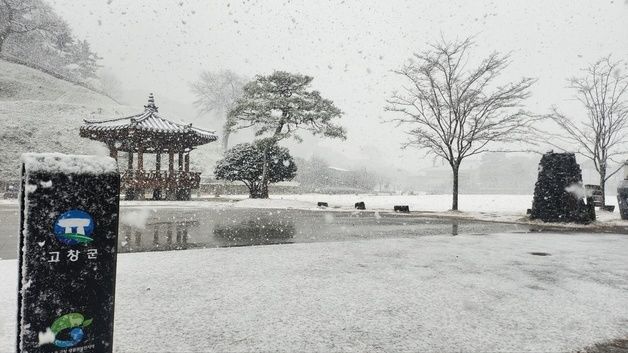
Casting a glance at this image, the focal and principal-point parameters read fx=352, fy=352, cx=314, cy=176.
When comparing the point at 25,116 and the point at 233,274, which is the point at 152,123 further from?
the point at 25,116

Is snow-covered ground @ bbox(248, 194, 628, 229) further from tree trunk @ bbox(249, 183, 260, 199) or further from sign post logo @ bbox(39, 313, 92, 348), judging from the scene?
sign post logo @ bbox(39, 313, 92, 348)

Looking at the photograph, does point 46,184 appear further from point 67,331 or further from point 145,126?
point 145,126

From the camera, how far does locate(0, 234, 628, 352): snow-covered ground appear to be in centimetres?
220

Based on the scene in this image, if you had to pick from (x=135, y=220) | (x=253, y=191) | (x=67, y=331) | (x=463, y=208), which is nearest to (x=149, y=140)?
(x=253, y=191)

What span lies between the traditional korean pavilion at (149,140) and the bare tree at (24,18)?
38176 millimetres

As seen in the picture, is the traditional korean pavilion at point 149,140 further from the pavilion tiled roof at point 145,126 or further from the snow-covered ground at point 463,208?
the snow-covered ground at point 463,208

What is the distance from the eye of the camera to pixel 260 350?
2.05m

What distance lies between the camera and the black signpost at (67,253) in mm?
1410

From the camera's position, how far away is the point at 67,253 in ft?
4.87

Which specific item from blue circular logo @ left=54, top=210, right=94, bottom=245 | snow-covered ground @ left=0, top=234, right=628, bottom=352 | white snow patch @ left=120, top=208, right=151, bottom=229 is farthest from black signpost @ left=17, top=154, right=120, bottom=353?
white snow patch @ left=120, top=208, right=151, bottom=229

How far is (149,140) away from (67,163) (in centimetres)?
1991

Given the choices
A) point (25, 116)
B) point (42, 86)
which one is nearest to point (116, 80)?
point (42, 86)

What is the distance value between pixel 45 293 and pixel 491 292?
3.34 metres

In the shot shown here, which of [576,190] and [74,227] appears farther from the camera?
[576,190]
